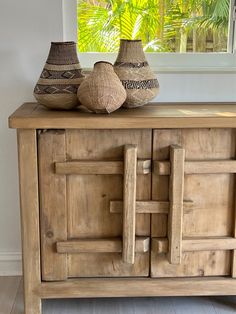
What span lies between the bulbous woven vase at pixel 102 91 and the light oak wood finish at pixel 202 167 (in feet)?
0.83

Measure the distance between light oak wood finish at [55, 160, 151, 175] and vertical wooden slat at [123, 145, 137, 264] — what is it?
31 millimetres

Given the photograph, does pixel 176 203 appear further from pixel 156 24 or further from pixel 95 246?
pixel 156 24

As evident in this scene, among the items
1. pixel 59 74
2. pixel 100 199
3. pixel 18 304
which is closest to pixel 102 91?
pixel 59 74

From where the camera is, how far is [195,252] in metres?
1.71

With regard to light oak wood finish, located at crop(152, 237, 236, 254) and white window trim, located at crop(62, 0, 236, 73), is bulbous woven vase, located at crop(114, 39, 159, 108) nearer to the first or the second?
white window trim, located at crop(62, 0, 236, 73)

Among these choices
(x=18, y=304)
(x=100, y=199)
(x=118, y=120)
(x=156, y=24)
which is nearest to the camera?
(x=118, y=120)

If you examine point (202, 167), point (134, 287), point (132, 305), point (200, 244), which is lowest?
point (132, 305)

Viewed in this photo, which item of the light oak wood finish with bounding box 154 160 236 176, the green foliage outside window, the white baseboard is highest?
the green foliage outside window

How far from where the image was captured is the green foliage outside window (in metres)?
2.02

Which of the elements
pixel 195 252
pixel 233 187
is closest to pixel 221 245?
pixel 195 252

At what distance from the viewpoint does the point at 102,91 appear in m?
1.56

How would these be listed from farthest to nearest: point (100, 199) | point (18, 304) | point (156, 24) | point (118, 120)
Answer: point (156, 24), point (18, 304), point (100, 199), point (118, 120)

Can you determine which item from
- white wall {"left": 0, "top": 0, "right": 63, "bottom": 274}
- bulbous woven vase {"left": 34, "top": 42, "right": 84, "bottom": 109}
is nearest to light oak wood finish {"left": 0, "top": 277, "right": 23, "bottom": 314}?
white wall {"left": 0, "top": 0, "right": 63, "bottom": 274}

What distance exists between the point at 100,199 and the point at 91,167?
130 millimetres
